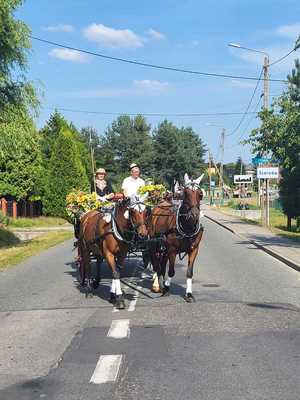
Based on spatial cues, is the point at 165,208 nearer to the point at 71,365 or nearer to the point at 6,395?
the point at 71,365

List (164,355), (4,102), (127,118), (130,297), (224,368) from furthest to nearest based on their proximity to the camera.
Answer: (127,118), (4,102), (130,297), (164,355), (224,368)

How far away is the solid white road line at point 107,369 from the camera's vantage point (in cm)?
595

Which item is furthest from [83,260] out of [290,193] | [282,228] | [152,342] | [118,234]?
[282,228]

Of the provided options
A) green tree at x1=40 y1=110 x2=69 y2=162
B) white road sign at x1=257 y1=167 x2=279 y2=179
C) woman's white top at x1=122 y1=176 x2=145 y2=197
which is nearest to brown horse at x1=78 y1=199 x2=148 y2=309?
woman's white top at x1=122 y1=176 x2=145 y2=197

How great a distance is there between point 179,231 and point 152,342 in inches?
116

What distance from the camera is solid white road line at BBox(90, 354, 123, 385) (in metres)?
5.95

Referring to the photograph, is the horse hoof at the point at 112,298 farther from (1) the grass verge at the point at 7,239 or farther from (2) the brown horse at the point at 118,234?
(1) the grass verge at the point at 7,239

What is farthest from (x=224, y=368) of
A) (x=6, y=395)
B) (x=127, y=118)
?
(x=127, y=118)

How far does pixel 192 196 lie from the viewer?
9.88m

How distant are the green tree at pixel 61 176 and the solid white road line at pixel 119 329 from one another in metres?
40.9

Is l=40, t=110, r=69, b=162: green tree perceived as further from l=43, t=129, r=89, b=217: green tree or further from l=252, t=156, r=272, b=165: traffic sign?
l=252, t=156, r=272, b=165: traffic sign

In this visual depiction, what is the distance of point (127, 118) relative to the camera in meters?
134

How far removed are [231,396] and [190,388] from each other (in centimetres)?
43

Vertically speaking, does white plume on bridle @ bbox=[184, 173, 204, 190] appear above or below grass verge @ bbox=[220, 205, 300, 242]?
above
